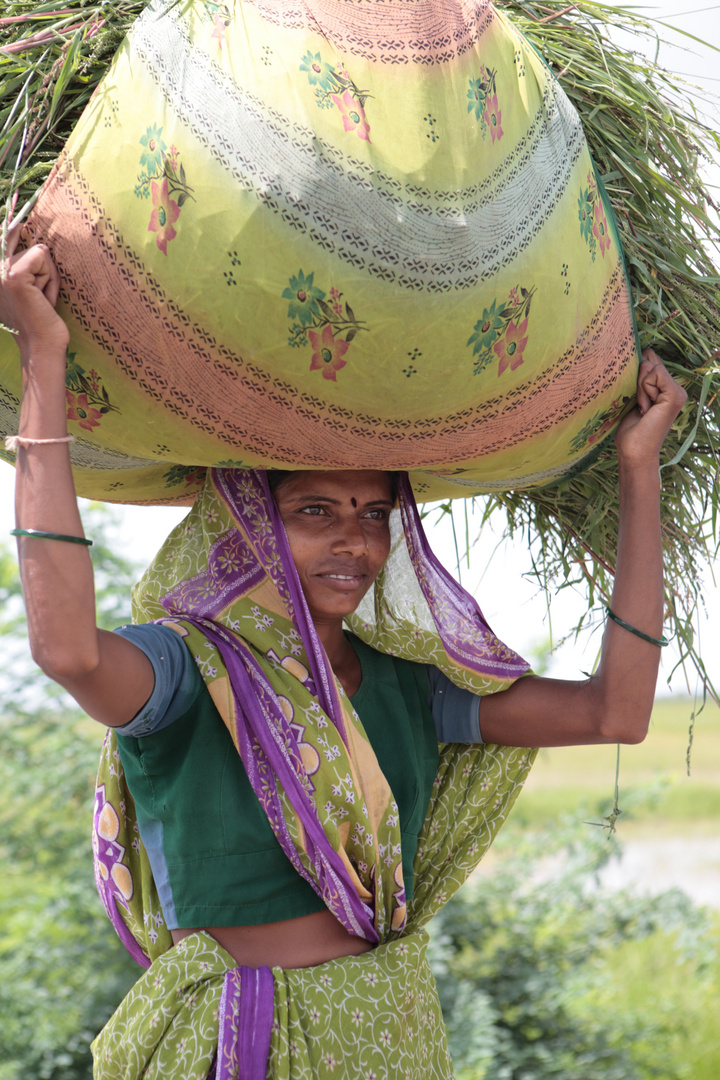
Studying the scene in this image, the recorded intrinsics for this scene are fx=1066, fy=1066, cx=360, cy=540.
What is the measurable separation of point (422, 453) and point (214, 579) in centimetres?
38

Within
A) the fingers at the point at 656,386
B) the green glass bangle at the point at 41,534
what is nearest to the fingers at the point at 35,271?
the green glass bangle at the point at 41,534

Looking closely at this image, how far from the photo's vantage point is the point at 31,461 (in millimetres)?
1271

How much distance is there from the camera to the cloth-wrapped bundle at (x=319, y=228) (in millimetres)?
1213

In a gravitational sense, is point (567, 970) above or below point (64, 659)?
below

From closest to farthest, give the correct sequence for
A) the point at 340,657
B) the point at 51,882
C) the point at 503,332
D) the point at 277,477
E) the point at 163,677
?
the point at 503,332 → the point at 163,677 → the point at 277,477 → the point at 340,657 → the point at 51,882

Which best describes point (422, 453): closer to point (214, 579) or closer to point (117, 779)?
point (214, 579)

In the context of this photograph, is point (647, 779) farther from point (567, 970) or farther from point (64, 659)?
point (64, 659)

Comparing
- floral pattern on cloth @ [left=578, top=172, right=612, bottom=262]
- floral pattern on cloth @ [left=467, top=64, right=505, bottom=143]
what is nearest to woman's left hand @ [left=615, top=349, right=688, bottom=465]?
floral pattern on cloth @ [left=578, top=172, right=612, bottom=262]

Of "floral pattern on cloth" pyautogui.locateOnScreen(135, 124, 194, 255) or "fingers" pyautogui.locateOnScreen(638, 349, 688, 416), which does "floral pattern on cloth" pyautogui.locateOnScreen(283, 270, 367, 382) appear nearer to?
"floral pattern on cloth" pyautogui.locateOnScreen(135, 124, 194, 255)

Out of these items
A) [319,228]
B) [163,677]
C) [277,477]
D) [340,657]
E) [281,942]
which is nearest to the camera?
[319,228]

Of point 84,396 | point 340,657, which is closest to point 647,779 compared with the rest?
point 340,657

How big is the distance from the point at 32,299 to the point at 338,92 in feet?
1.40

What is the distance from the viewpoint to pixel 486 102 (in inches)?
50.6

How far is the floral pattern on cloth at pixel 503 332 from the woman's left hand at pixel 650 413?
32cm
